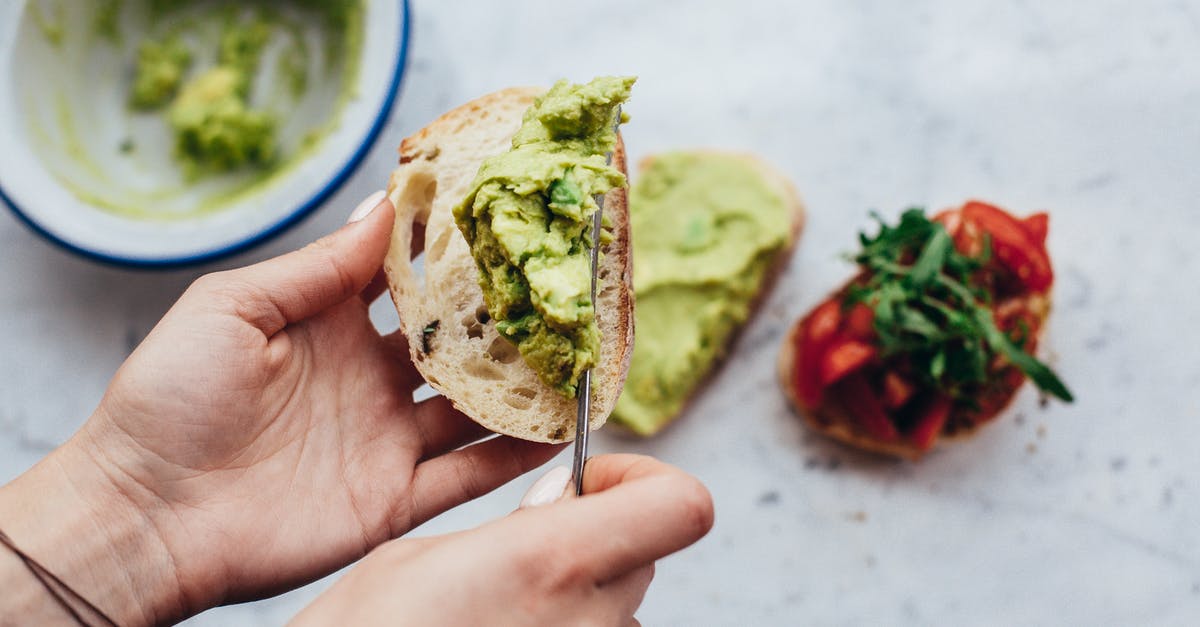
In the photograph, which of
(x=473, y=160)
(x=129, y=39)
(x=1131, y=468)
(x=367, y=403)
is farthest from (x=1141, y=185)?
(x=129, y=39)

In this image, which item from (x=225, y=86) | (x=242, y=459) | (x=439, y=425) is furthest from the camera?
(x=225, y=86)

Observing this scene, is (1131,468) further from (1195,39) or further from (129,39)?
(129,39)

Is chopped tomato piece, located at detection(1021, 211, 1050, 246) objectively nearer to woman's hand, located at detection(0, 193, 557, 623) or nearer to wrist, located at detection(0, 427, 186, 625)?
woman's hand, located at detection(0, 193, 557, 623)

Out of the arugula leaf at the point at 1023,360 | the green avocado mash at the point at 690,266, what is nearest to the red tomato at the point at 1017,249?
the arugula leaf at the point at 1023,360

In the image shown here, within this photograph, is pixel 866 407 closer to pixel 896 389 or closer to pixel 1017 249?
pixel 896 389

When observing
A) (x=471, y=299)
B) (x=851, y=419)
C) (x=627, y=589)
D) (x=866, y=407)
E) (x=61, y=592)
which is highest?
(x=471, y=299)

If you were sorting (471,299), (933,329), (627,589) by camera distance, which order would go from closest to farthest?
(627,589), (471,299), (933,329)

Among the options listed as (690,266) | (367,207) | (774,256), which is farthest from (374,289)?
(774,256)
